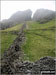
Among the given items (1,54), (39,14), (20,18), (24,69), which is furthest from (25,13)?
(24,69)

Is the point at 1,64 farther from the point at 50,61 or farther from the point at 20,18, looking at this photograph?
the point at 20,18

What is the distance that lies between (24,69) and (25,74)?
780 mm

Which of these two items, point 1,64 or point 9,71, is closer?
point 9,71

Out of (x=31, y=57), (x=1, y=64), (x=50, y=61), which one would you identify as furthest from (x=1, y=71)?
(x=50, y=61)

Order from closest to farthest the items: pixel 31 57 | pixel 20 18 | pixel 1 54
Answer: pixel 31 57
pixel 1 54
pixel 20 18

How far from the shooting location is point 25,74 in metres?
17.3

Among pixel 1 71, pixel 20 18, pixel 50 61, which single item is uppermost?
pixel 20 18

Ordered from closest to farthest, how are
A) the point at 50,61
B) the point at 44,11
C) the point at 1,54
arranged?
the point at 50,61, the point at 1,54, the point at 44,11

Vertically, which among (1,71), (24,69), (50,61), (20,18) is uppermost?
(20,18)

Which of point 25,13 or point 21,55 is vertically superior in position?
point 25,13

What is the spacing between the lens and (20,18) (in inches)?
5359

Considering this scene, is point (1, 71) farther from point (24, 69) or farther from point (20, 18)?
point (20, 18)

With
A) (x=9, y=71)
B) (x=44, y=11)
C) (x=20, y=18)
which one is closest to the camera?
(x=9, y=71)

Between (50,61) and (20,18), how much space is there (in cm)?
12257
